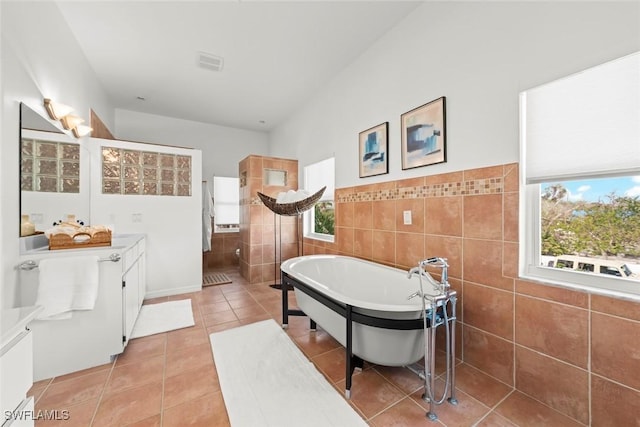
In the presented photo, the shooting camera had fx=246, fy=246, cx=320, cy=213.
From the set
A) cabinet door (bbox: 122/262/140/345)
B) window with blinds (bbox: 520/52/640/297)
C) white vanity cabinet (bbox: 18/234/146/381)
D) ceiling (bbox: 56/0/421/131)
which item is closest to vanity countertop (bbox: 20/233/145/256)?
white vanity cabinet (bbox: 18/234/146/381)

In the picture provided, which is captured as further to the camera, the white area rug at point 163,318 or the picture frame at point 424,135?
the white area rug at point 163,318

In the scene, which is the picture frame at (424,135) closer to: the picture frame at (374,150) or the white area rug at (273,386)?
the picture frame at (374,150)

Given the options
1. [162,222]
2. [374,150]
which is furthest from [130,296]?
[374,150]

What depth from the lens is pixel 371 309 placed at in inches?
58.5

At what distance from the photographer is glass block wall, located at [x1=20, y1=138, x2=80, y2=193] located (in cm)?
171

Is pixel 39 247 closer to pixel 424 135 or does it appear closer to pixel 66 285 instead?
pixel 66 285

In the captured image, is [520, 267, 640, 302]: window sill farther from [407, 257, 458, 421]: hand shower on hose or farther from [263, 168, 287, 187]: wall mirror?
[263, 168, 287, 187]: wall mirror

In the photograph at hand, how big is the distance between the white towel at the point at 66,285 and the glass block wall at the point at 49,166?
57 centimetres

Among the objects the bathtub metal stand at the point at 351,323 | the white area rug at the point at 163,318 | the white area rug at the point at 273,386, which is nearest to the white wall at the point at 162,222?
the white area rug at the point at 163,318

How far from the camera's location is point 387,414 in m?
1.42

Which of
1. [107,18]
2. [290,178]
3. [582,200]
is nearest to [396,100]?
[582,200]

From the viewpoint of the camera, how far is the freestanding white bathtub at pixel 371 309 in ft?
4.88

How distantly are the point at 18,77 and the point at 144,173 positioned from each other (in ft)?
5.83

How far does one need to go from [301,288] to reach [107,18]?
10.0 ft
